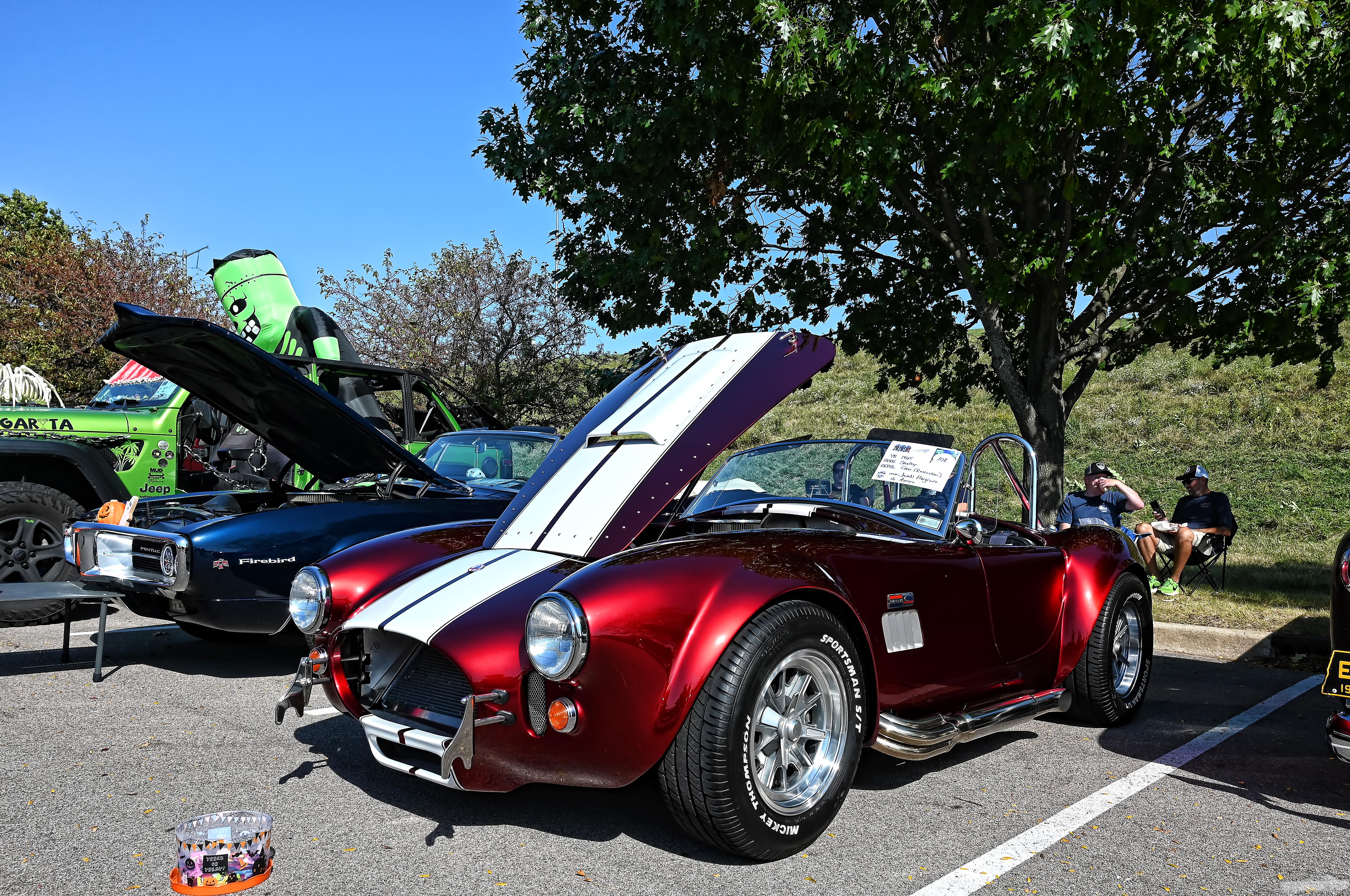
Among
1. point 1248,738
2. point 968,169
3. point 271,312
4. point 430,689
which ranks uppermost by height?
point 968,169

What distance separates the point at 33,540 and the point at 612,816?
19.8 ft

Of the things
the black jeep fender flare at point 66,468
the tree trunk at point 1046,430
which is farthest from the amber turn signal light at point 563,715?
the tree trunk at point 1046,430

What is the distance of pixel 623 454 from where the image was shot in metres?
4.19

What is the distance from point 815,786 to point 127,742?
3109 mm

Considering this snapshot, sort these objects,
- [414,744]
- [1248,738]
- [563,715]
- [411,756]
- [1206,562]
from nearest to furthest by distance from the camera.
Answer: [563,715] < [414,744] < [411,756] < [1248,738] < [1206,562]

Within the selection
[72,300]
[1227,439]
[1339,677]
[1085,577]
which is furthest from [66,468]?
[1227,439]

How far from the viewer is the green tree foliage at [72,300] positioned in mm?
20922

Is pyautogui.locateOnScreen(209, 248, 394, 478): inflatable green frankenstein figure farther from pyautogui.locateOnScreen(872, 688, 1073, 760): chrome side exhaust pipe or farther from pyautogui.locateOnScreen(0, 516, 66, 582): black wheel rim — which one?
pyautogui.locateOnScreen(872, 688, 1073, 760): chrome side exhaust pipe

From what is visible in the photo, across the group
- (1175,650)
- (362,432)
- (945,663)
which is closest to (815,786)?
(945,663)

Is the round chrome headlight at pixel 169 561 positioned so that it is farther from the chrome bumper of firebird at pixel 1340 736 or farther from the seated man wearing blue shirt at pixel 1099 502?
the seated man wearing blue shirt at pixel 1099 502

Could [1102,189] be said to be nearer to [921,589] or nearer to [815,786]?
[921,589]

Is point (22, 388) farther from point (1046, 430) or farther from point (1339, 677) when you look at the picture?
point (1339, 677)

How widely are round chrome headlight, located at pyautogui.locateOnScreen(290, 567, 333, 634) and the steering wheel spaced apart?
242cm

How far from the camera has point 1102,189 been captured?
10.1 metres
